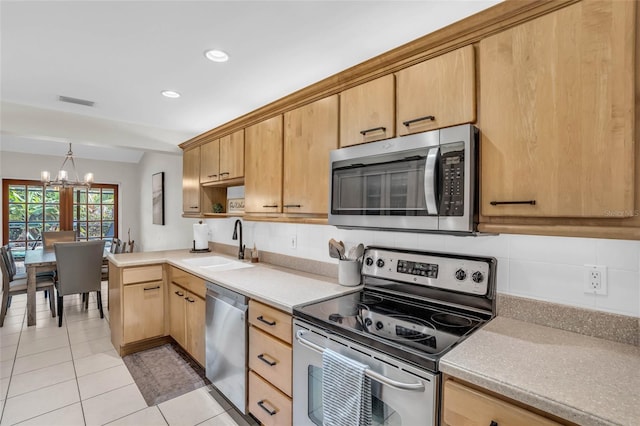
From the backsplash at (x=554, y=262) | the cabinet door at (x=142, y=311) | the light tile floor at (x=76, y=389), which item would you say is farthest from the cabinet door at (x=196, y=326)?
the backsplash at (x=554, y=262)

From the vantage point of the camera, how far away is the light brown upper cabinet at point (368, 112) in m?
1.62

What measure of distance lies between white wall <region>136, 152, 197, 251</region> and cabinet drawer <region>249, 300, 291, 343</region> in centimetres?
274

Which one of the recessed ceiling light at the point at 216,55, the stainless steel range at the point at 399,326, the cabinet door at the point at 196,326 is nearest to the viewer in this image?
the stainless steel range at the point at 399,326

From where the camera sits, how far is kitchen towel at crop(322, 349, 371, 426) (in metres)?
1.23

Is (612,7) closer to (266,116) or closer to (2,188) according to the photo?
(266,116)

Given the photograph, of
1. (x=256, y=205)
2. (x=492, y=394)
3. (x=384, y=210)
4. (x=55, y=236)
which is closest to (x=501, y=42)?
(x=384, y=210)

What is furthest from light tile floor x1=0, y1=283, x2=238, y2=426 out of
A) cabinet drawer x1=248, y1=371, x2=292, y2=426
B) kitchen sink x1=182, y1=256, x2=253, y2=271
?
kitchen sink x1=182, y1=256, x2=253, y2=271

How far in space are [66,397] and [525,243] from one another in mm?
3125

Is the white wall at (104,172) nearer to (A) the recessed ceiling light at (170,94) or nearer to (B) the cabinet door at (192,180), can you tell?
(B) the cabinet door at (192,180)

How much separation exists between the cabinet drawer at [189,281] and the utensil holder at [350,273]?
3.55 ft

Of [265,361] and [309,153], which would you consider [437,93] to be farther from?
[265,361]

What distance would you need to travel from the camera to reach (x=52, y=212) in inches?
230

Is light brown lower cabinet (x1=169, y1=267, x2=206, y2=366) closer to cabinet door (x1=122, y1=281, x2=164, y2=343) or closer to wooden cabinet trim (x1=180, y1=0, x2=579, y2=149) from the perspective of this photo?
cabinet door (x1=122, y1=281, x2=164, y2=343)

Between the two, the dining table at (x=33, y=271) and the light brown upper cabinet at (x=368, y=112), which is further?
the dining table at (x=33, y=271)
